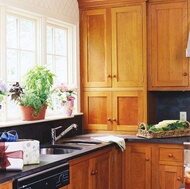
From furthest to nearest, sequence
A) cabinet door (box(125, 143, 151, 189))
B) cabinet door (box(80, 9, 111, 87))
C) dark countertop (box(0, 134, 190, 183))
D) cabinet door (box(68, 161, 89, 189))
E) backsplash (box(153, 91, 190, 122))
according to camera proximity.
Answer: backsplash (box(153, 91, 190, 122)) < cabinet door (box(80, 9, 111, 87)) < cabinet door (box(125, 143, 151, 189)) < cabinet door (box(68, 161, 89, 189)) < dark countertop (box(0, 134, 190, 183))

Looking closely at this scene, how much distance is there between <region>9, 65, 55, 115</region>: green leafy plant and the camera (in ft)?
12.0

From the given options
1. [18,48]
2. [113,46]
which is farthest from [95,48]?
[18,48]

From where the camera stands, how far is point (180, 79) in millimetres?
4301

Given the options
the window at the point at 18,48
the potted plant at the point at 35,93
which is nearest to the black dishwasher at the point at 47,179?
the potted plant at the point at 35,93

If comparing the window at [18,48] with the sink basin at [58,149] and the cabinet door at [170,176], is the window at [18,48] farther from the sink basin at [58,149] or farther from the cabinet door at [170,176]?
the cabinet door at [170,176]

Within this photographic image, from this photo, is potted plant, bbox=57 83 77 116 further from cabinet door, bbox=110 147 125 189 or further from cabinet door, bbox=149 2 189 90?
cabinet door, bbox=149 2 189 90

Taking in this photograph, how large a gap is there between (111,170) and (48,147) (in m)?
0.72

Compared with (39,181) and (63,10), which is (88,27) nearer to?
(63,10)

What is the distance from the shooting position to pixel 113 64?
4508 millimetres

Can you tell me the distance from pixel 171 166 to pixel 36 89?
1.52 meters

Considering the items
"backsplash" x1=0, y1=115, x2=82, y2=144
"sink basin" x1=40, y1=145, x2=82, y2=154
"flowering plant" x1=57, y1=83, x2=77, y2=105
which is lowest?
"sink basin" x1=40, y1=145, x2=82, y2=154

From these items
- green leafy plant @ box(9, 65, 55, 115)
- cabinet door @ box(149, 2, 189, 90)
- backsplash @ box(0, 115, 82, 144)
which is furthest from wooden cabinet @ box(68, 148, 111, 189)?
cabinet door @ box(149, 2, 189, 90)

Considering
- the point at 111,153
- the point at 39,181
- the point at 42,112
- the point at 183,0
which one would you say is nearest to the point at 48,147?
the point at 42,112

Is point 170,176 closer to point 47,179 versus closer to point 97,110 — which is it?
point 97,110
